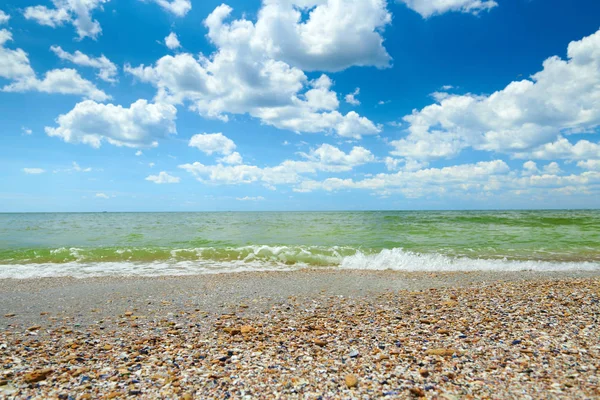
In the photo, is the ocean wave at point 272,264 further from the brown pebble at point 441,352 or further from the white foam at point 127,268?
the brown pebble at point 441,352

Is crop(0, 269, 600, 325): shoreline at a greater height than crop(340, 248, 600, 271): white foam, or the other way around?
crop(0, 269, 600, 325): shoreline

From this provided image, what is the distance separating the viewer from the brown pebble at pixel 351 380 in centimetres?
381

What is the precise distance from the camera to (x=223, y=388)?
382 centimetres

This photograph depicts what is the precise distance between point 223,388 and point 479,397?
291 cm

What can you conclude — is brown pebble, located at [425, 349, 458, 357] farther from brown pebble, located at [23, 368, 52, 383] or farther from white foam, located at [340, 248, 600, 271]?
white foam, located at [340, 248, 600, 271]

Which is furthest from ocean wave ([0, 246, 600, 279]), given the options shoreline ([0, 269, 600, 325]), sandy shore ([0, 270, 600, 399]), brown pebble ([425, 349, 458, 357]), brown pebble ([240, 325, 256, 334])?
brown pebble ([425, 349, 458, 357])

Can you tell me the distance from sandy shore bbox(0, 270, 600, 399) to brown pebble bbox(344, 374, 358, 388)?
0.04 feet

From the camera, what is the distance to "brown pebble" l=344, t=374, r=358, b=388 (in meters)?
3.81

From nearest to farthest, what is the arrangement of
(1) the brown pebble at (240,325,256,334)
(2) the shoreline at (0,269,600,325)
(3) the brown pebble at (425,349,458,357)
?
(3) the brown pebble at (425,349,458,357) → (1) the brown pebble at (240,325,256,334) → (2) the shoreline at (0,269,600,325)

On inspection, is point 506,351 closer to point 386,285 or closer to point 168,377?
point 168,377

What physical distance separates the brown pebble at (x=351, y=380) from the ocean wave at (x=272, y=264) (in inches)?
418

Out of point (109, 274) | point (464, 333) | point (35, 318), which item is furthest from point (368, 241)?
point (35, 318)

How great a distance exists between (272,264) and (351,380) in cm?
1226

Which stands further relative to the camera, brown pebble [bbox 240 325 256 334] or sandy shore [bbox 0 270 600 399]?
brown pebble [bbox 240 325 256 334]
